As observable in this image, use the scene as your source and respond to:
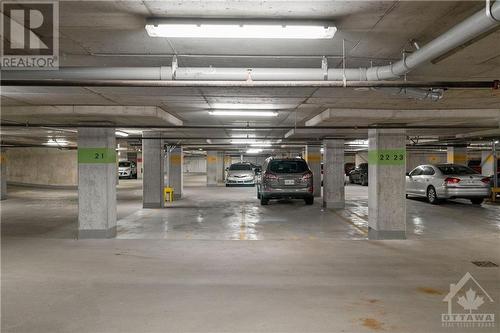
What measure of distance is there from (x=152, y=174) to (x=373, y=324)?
10660 mm

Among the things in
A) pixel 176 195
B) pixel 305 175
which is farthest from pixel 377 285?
pixel 176 195

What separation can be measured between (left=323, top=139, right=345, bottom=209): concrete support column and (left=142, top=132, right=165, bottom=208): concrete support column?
5774 mm

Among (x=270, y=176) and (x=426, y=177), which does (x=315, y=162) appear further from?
(x=270, y=176)

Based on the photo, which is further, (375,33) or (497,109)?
(497,109)

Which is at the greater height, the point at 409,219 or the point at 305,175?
the point at 305,175

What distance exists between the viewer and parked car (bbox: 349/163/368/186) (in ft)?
78.9

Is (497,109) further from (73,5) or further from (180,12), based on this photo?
(73,5)

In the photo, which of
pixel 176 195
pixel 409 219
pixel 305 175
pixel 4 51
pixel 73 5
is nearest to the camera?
pixel 73 5

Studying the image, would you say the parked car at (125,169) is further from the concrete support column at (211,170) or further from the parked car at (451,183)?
the parked car at (451,183)

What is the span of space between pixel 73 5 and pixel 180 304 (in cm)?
A: 305

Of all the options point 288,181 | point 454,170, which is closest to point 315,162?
point 288,181

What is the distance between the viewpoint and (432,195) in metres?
13.4

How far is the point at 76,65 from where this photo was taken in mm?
4477

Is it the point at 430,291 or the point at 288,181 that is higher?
the point at 288,181
